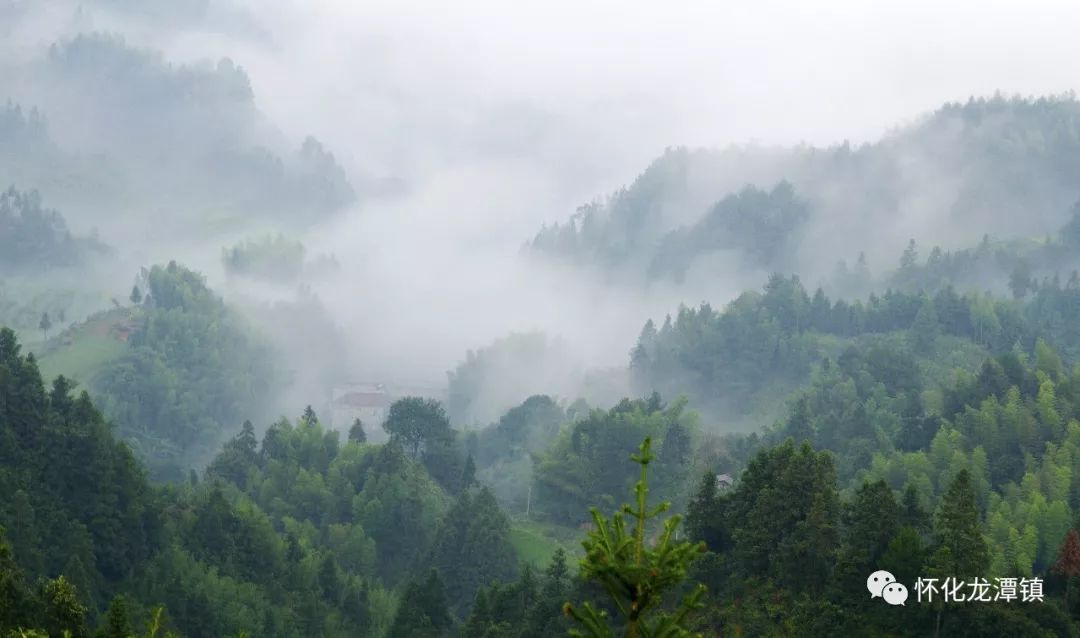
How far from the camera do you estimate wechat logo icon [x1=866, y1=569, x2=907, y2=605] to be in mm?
41281

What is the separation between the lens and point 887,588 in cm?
4153

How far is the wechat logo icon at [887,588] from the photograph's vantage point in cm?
4128

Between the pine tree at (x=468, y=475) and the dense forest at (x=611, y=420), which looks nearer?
the dense forest at (x=611, y=420)

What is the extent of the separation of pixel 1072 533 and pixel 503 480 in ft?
209

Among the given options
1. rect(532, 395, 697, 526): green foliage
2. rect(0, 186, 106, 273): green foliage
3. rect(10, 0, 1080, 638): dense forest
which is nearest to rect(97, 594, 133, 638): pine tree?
rect(10, 0, 1080, 638): dense forest

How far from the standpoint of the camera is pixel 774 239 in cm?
15375

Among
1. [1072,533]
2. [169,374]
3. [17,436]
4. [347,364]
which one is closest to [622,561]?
[1072,533]

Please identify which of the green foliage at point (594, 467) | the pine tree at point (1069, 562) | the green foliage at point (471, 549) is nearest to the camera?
the pine tree at point (1069, 562)

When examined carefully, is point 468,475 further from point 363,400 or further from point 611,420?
point 363,400

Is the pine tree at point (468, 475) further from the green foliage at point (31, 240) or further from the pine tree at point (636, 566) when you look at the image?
the green foliage at point (31, 240)

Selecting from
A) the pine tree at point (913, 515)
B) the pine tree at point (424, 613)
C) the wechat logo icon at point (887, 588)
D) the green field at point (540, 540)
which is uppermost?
the green field at point (540, 540)

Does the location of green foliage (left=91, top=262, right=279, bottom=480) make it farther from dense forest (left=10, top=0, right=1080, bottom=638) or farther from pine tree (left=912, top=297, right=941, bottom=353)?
pine tree (left=912, top=297, right=941, bottom=353)

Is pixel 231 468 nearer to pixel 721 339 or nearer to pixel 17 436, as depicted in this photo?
pixel 17 436

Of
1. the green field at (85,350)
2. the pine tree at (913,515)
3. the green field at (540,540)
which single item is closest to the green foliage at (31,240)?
the green field at (85,350)
